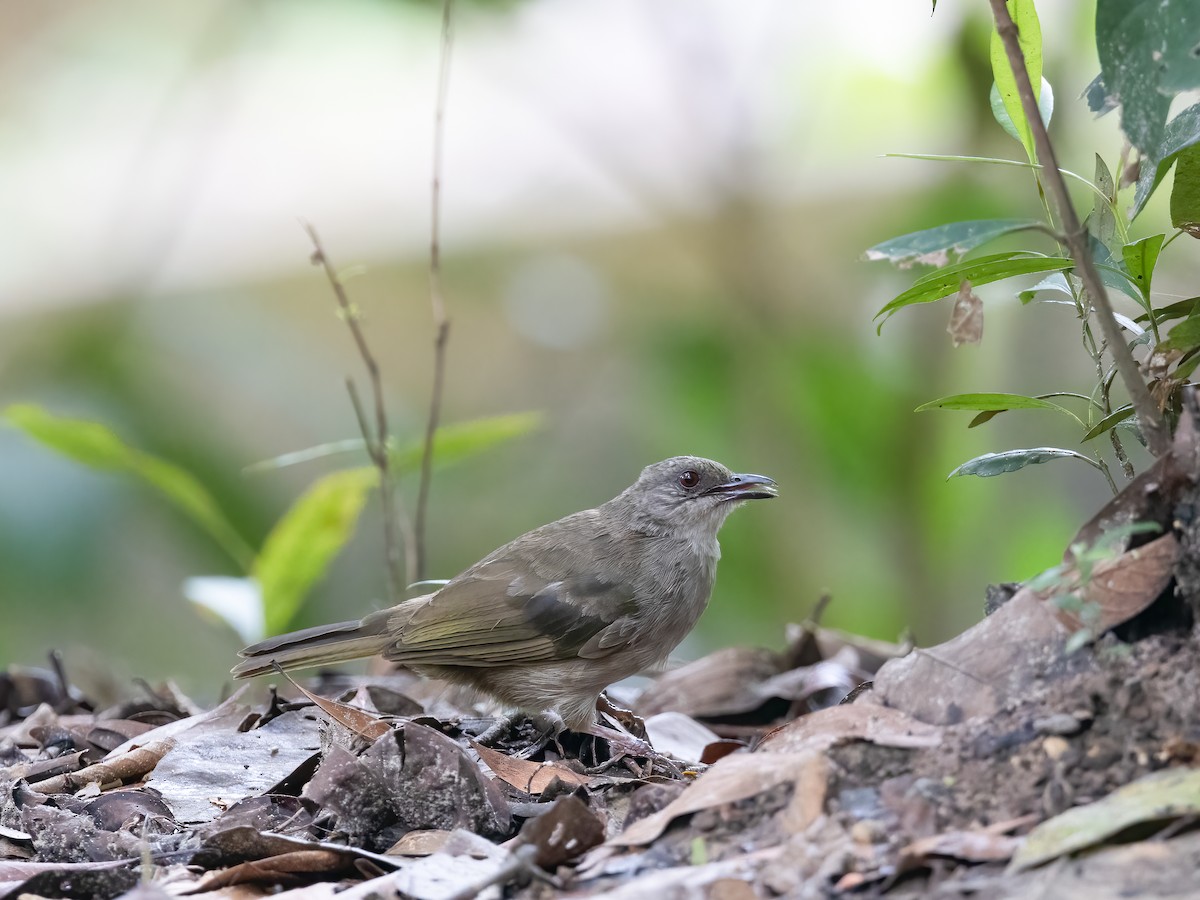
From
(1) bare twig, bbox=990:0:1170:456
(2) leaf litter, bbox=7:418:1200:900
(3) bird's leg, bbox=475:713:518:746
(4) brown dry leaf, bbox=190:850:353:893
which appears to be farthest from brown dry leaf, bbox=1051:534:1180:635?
(3) bird's leg, bbox=475:713:518:746

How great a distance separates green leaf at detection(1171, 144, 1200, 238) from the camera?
2594 millimetres

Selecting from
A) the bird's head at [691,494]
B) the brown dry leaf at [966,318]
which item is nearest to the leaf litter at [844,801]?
the brown dry leaf at [966,318]

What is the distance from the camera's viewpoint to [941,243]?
93.8 inches

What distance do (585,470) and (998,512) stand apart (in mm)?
2900

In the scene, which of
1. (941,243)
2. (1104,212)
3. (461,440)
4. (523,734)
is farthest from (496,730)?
(1104,212)

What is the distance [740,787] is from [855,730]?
26 cm

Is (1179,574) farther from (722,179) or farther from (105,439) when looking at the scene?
(722,179)

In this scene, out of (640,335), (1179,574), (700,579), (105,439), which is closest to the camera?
(1179,574)

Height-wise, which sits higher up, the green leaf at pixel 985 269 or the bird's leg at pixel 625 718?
the green leaf at pixel 985 269

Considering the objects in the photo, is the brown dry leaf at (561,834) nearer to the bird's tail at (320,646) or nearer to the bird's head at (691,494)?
the bird's tail at (320,646)

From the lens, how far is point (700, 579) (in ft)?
14.7

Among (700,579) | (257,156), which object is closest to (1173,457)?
(700,579)

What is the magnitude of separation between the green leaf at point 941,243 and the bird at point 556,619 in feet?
6.20

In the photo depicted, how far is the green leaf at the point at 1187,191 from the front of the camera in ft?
8.51
